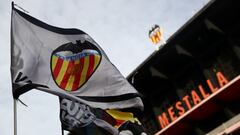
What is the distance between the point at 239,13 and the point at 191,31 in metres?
2.34

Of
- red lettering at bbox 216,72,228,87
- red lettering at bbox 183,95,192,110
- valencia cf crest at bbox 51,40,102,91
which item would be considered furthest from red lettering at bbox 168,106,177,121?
valencia cf crest at bbox 51,40,102,91

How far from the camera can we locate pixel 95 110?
1457 cm

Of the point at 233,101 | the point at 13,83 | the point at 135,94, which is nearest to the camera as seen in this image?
the point at 13,83

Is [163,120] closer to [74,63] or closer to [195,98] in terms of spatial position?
[195,98]

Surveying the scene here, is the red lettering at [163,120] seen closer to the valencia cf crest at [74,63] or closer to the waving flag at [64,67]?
the waving flag at [64,67]

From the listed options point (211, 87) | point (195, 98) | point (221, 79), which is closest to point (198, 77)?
point (195, 98)

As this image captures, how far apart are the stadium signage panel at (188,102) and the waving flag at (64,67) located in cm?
686

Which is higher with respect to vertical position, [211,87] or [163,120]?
[211,87]

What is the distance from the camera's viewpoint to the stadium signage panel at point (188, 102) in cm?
2019

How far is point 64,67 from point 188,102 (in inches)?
335

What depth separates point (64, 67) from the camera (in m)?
14.5

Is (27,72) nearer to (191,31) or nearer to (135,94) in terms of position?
(135,94)

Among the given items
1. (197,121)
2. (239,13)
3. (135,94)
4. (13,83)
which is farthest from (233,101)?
(13,83)

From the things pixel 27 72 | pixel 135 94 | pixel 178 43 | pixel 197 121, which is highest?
pixel 178 43
